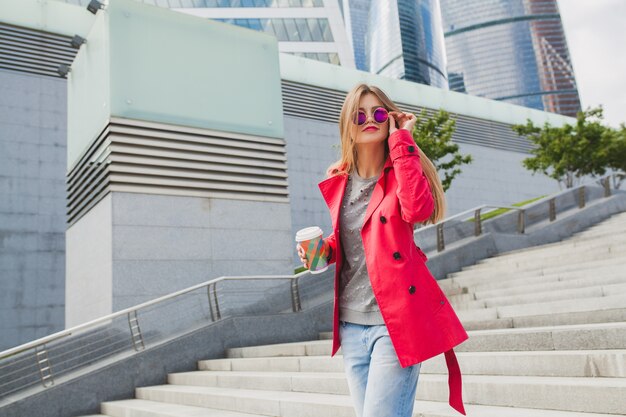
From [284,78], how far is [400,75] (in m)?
115

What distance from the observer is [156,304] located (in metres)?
8.68

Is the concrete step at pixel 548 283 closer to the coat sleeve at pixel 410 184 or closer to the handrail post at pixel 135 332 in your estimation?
the handrail post at pixel 135 332

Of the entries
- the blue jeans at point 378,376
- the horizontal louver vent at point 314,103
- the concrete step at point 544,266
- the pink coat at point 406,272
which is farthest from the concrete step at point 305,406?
the horizontal louver vent at point 314,103

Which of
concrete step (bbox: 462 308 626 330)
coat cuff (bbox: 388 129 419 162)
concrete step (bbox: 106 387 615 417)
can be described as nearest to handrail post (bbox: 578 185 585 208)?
concrete step (bbox: 462 308 626 330)

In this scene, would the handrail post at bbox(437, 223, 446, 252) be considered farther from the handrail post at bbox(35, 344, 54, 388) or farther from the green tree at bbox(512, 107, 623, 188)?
the green tree at bbox(512, 107, 623, 188)

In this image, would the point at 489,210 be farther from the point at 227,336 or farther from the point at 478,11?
the point at 478,11

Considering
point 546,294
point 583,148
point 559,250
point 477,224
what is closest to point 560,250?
point 559,250

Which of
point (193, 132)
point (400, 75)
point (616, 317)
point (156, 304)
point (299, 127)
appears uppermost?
point (400, 75)

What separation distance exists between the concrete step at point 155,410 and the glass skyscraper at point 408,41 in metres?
129

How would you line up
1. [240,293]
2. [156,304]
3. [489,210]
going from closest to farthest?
[156,304], [240,293], [489,210]

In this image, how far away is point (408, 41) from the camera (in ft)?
436

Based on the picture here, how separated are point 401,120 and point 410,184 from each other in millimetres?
359

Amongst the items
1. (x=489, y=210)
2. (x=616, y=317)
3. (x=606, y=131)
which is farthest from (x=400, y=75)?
(x=616, y=317)

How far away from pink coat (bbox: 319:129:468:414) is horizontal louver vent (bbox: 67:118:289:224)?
876 cm
